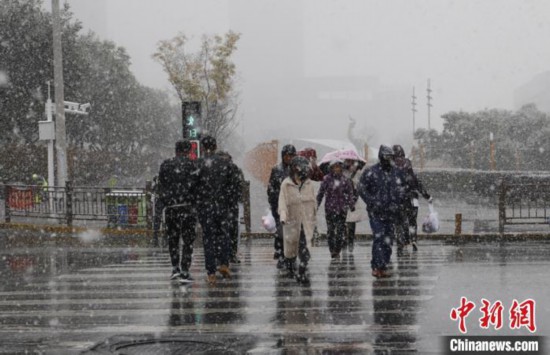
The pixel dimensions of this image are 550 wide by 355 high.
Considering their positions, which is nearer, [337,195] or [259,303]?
[259,303]

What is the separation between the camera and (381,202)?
36.8 ft

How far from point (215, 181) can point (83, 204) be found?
11635 mm

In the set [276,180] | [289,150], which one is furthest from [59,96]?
[289,150]

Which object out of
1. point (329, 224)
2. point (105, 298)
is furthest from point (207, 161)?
point (329, 224)

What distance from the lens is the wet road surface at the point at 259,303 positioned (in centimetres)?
737

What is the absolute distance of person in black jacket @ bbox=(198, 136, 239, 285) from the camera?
10.9 meters

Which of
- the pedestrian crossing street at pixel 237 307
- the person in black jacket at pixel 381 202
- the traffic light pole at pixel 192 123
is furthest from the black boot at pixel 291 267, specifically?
the traffic light pole at pixel 192 123

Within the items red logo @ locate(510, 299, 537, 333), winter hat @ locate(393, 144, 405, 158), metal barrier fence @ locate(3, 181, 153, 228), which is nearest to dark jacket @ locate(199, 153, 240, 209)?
winter hat @ locate(393, 144, 405, 158)

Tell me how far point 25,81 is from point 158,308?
36.3 metres

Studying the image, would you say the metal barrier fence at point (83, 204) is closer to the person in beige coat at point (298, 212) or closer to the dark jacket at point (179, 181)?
the dark jacket at point (179, 181)

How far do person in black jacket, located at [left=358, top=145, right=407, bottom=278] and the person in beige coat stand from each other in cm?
92

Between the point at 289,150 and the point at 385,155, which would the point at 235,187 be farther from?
the point at 385,155

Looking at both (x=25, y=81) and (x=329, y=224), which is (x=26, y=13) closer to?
(x=25, y=81)

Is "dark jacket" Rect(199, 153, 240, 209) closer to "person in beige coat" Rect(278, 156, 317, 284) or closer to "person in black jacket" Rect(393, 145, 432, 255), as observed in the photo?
"person in beige coat" Rect(278, 156, 317, 284)
